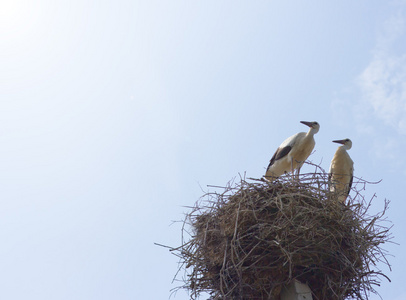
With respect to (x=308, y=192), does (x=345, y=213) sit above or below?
below

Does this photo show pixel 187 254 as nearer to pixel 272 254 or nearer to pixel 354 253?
pixel 272 254

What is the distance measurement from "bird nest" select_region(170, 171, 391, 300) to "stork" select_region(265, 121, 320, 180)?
8.87 feet

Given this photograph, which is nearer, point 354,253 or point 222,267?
point 222,267

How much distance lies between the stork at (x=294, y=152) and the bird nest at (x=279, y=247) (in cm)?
270

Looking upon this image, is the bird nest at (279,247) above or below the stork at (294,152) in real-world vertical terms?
below

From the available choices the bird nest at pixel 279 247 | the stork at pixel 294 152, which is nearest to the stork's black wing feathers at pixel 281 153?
the stork at pixel 294 152

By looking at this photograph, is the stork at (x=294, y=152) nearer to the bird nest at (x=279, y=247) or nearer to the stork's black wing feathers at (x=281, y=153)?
the stork's black wing feathers at (x=281, y=153)

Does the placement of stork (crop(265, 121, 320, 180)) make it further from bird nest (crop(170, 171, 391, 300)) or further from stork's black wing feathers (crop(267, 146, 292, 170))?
bird nest (crop(170, 171, 391, 300))

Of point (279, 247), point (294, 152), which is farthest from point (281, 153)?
point (279, 247)

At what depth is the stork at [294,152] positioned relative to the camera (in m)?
7.93

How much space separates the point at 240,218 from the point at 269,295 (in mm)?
747

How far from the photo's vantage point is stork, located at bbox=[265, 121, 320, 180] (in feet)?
26.0

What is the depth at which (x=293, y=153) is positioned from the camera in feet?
26.0

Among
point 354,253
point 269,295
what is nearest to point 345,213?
point 354,253
